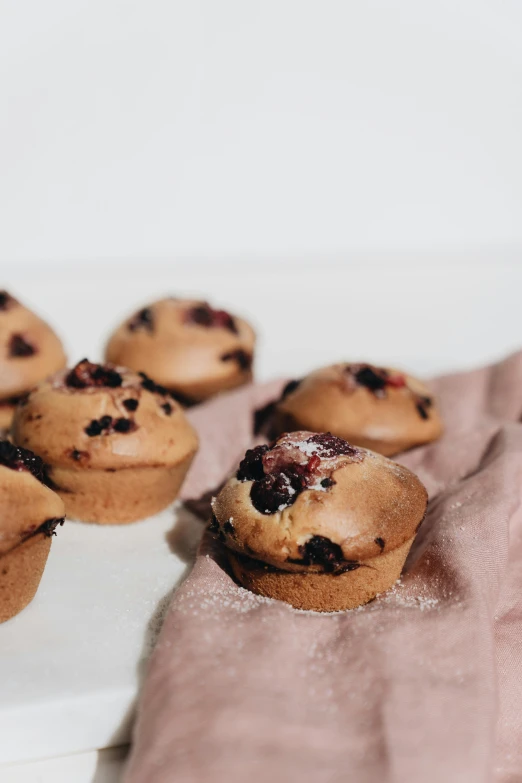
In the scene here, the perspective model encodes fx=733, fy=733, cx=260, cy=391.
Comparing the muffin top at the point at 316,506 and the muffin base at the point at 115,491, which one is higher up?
the muffin top at the point at 316,506

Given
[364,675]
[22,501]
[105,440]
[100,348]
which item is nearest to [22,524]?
[22,501]

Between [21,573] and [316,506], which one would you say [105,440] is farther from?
[316,506]

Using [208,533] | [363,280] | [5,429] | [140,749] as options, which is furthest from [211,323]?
[363,280]

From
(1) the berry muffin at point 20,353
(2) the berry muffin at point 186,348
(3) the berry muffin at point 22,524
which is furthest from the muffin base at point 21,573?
(2) the berry muffin at point 186,348

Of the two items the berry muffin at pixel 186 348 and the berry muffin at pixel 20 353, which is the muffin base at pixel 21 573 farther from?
the berry muffin at pixel 186 348

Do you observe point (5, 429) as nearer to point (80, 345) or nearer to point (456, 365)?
point (80, 345)

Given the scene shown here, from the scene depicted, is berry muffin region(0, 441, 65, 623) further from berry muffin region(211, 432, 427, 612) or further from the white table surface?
berry muffin region(211, 432, 427, 612)

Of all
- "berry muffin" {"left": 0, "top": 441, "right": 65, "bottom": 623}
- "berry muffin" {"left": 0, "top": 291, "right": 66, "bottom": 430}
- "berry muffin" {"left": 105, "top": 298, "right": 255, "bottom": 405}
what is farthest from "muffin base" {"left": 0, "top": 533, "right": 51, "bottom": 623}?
"berry muffin" {"left": 105, "top": 298, "right": 255, "bottom": 405}
